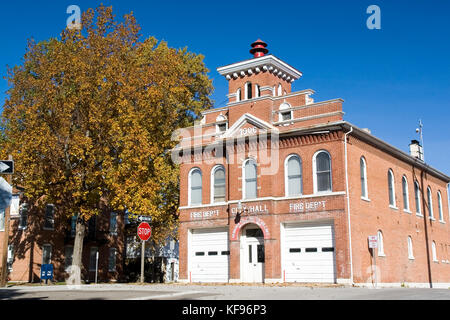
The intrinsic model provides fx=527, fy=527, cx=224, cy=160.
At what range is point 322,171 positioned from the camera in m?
26.8

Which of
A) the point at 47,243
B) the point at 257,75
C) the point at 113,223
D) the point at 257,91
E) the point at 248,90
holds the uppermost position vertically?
the point at 257,75

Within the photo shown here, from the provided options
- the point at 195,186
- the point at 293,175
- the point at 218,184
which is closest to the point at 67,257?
the point at 195,186

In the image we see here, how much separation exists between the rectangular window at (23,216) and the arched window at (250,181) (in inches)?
856

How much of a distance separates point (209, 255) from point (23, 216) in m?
19.5

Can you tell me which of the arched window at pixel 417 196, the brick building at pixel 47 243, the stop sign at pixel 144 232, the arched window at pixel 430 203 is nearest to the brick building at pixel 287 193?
the arched window at pixel 417 196

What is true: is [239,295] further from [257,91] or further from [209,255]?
[257,91]

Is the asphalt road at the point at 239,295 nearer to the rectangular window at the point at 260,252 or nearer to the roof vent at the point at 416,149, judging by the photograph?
the rectangular window at the point at 260,252

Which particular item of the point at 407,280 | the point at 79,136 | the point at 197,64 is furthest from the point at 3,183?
the point at 197,64

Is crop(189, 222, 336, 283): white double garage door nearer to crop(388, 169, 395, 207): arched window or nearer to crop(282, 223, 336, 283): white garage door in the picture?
crop(282, 223, 336, 283): white garage door

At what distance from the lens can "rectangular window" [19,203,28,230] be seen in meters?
42.0

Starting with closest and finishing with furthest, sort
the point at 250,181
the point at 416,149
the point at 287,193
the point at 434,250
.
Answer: the point at 287,193
the point at 250,181
the point at 434,250
the point at 416,149

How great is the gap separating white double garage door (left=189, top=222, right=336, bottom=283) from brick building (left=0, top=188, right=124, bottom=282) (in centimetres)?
1752

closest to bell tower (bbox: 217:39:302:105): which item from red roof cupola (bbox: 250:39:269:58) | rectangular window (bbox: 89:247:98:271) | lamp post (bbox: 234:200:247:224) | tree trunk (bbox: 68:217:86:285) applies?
red roof cupola (bbox: 250:39:269:58)

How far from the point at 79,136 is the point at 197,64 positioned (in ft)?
54.8
